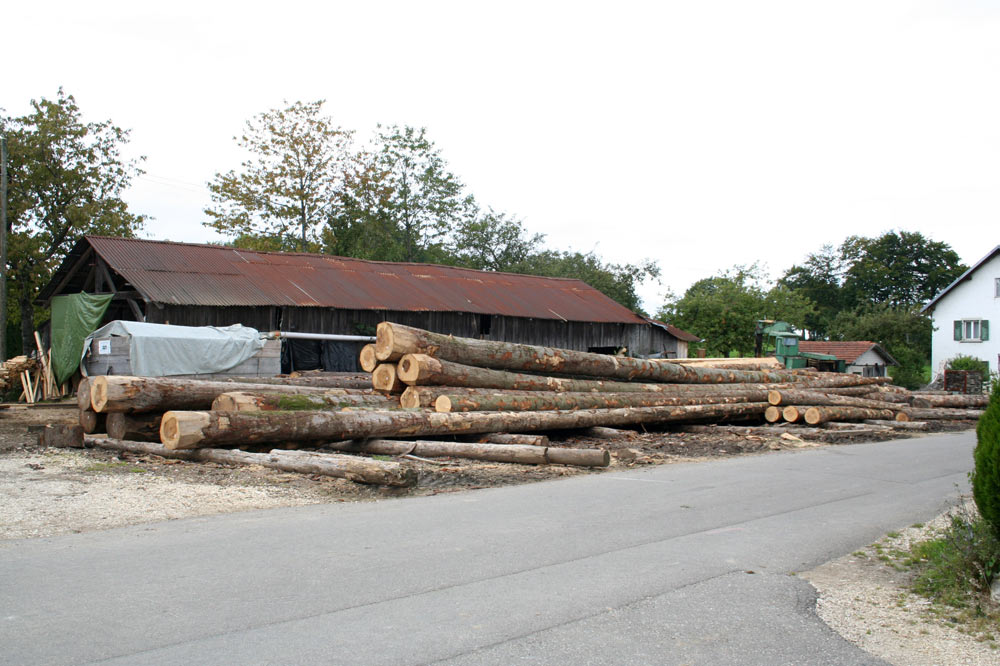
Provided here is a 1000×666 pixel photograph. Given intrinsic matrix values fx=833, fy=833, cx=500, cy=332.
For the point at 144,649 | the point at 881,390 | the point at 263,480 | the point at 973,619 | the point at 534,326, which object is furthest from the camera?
the point at 534,326

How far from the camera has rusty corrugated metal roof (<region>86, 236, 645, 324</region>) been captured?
25438 millimetres

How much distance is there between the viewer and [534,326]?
33.3 metres

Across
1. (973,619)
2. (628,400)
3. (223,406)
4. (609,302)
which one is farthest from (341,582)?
(609,302)

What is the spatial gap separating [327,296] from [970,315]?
40033 millimetres

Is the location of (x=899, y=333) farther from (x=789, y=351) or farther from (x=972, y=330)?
(x=789, y=351)

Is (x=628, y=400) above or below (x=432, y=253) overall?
below

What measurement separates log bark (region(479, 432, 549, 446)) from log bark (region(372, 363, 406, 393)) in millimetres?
2022

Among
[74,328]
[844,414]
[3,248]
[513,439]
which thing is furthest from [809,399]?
[3,248]

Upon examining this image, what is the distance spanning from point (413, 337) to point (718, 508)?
→ 290 inches

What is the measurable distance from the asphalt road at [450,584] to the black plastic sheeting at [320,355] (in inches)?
687

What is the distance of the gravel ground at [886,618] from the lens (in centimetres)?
503

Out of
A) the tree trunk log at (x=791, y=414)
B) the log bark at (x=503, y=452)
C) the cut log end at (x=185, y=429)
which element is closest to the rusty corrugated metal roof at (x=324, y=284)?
the tree trunk log at (x=791, y=414)

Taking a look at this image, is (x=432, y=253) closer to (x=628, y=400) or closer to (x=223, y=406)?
(x=628, y=400)

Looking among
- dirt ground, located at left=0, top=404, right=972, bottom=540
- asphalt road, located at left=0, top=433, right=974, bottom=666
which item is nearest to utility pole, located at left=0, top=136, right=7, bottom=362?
dirt ground, located at left=0, top=404, right=972, bottom=540
